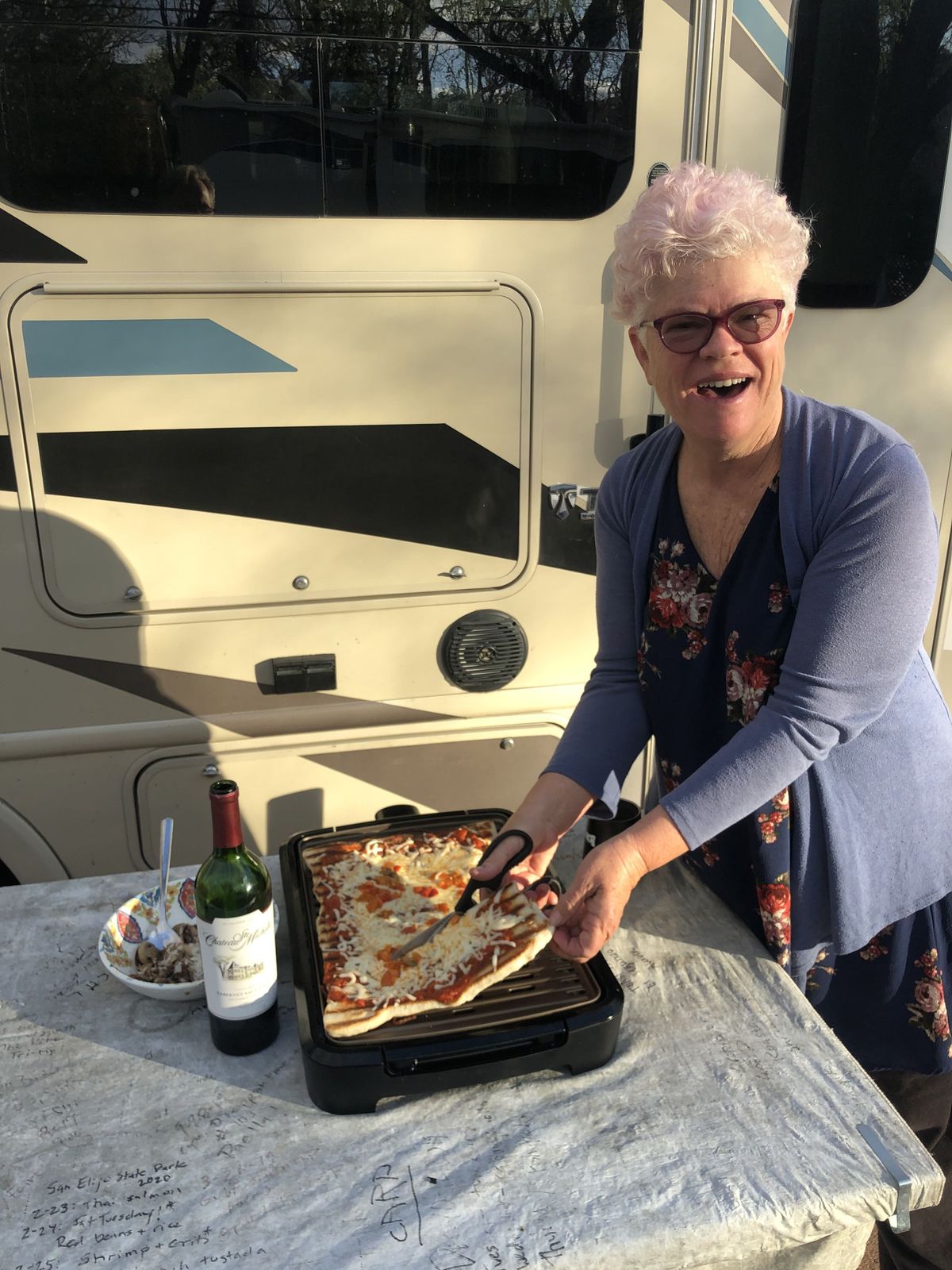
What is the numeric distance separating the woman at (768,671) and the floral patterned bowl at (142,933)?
0.58 m

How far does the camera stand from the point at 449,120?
99.1 inches

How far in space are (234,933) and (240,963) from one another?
58 millimetres

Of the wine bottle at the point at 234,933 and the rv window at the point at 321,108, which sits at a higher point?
the rv window at the point at 321,108

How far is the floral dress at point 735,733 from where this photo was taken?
1.81m

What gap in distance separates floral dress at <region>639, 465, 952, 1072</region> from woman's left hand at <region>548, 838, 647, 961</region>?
31cm

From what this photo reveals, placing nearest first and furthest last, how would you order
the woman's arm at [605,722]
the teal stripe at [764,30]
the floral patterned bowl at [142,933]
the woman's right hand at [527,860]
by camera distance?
the floral patterned bowl at [142,933] < the woman's right hand at [527,860] < the woman's arm at [605,722] < the teal stripe at [764,30]

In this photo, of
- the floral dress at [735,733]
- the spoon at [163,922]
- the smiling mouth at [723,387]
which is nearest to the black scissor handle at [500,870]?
the floral dress at [735,733]

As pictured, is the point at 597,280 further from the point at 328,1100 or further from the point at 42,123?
the point at 328,1100

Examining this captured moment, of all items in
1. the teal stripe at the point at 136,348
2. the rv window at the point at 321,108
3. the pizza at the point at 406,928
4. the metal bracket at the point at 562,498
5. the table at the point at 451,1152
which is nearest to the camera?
the table at the point at 451,1152

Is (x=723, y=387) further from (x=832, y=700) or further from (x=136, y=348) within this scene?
(x=136, y=348)

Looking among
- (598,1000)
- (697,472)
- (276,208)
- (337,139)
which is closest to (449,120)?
(337,139)

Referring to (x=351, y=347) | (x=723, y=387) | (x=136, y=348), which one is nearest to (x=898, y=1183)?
(x=723, y=387)

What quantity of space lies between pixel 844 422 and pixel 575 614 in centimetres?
133

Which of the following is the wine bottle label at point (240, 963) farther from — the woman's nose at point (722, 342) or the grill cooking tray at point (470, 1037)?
the woman's nose at point (722, 342)
